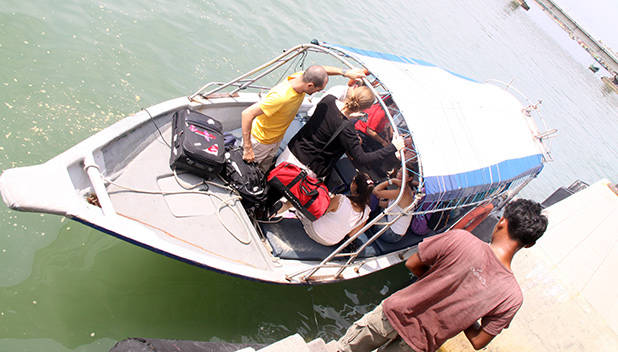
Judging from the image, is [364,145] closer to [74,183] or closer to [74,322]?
[74,183]

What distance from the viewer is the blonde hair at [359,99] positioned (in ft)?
14.4

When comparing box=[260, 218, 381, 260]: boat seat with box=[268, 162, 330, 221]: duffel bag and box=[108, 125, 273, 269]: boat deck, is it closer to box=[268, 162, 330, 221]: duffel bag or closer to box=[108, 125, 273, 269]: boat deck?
box=[108, 125, 273, 269]: boat deck

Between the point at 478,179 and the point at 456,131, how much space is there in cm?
63

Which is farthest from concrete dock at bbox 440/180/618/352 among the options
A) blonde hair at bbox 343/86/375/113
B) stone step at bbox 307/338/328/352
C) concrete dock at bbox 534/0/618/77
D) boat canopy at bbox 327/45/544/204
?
concrete dock at bbox 534/0/618/77

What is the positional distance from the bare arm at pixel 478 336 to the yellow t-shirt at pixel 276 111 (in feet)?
9.26

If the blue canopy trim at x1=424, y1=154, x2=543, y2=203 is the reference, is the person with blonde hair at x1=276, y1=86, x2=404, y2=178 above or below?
below

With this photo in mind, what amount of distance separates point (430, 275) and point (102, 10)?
8.08 meters

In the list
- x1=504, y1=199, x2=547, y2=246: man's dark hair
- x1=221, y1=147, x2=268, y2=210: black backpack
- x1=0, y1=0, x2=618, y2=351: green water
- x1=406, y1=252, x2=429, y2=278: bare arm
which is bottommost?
x1=0, y1=0, x2=618, y2=351: green water

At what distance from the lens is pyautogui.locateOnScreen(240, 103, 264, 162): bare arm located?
4.32m

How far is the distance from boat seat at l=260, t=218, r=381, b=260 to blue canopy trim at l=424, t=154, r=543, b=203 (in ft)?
4.94

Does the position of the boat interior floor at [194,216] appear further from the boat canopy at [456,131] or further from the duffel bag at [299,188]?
the boat canopy at [456,131]

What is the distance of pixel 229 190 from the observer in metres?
4.60

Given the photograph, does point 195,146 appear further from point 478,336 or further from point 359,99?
point 478,336

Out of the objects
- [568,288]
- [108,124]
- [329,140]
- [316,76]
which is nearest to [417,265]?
[329,140]
